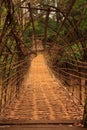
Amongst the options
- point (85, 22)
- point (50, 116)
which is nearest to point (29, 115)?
point (50, 116)

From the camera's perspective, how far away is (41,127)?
2.86 metres

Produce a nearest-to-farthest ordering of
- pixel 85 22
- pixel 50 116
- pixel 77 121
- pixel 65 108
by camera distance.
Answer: pixel 77 121 → pixel 50 116 → pixel 65 108 → pixel 85 22

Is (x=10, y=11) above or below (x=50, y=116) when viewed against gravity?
above

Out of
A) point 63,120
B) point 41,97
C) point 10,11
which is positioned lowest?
point 41,97

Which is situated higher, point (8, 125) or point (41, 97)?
point (8, 125)

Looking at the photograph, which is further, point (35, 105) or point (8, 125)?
point (35, 105)

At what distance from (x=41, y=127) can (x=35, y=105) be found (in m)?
1.39

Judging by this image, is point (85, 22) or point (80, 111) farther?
point (85, 22)

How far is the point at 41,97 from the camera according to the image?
16.8 feet

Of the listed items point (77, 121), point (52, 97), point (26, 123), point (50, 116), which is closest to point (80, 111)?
point (50, 116)

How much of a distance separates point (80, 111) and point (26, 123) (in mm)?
774

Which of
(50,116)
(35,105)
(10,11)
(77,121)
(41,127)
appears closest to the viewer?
(10,11)

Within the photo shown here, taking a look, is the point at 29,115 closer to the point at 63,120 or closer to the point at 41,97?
the point at 63,120

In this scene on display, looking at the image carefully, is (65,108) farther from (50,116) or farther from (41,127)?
(41,127)
